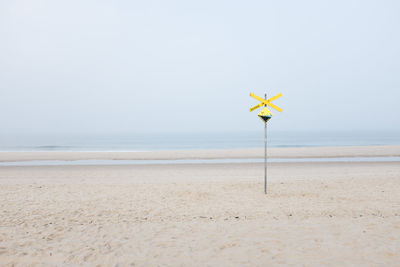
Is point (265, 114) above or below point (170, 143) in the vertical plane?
above

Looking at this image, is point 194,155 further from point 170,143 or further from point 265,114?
point 170,143

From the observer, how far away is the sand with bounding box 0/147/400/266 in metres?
5.03

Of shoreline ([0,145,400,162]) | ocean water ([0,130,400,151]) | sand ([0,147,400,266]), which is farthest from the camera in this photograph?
ocean water ([0,130,400,151])

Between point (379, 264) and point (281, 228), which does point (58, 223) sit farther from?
point (379, 264)

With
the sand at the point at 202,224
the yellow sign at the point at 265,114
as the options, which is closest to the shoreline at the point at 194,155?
the sand at the point at 202,224

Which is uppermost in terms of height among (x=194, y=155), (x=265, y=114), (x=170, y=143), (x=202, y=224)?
(x=265, y=114)

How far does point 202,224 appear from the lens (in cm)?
684

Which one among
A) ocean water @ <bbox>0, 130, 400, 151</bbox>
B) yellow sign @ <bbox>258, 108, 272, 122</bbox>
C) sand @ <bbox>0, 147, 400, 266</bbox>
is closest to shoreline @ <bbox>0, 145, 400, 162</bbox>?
ocean water @ <bbox>0, 130, 400, 151</bbox>

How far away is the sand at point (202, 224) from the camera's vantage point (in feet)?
16.5

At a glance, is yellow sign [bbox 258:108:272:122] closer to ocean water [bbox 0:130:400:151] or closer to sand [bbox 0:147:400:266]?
sand [bbox 0:147:400:266]

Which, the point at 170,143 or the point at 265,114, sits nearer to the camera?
the point at 265,114

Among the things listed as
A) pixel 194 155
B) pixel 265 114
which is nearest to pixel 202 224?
pixel 265 114

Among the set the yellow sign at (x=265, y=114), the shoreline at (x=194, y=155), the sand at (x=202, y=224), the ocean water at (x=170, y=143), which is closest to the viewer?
the sand at (x=202, y=224)

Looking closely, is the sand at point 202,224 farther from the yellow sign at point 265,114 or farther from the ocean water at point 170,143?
the ocean water at point 170,143
